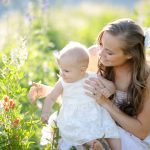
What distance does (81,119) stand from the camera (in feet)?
11.8

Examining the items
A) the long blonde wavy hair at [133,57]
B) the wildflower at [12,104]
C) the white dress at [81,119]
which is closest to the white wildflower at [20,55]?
the wildflower at [12,104]

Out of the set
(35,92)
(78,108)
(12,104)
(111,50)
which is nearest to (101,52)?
(111,50)

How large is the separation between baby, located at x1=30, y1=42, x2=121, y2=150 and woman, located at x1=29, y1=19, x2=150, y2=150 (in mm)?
52

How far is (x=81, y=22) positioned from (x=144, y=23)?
5028mm

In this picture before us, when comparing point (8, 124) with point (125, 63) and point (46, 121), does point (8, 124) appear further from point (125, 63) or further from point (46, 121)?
point (125, 63)

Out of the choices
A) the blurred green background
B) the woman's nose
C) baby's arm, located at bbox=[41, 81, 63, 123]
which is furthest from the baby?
the blurred green background

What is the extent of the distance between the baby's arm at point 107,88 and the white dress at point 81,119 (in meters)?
0.08

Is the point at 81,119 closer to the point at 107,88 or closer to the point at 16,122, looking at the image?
the point at 107,88

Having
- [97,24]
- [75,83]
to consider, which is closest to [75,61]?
[75,83]

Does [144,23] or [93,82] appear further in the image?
[144,23]

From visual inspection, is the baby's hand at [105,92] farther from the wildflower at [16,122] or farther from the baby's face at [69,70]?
the wildflower at [16,122]

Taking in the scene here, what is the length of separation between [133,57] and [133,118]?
0.36 meters

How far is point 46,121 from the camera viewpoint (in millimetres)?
3574

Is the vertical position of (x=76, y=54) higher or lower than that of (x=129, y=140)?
higher
